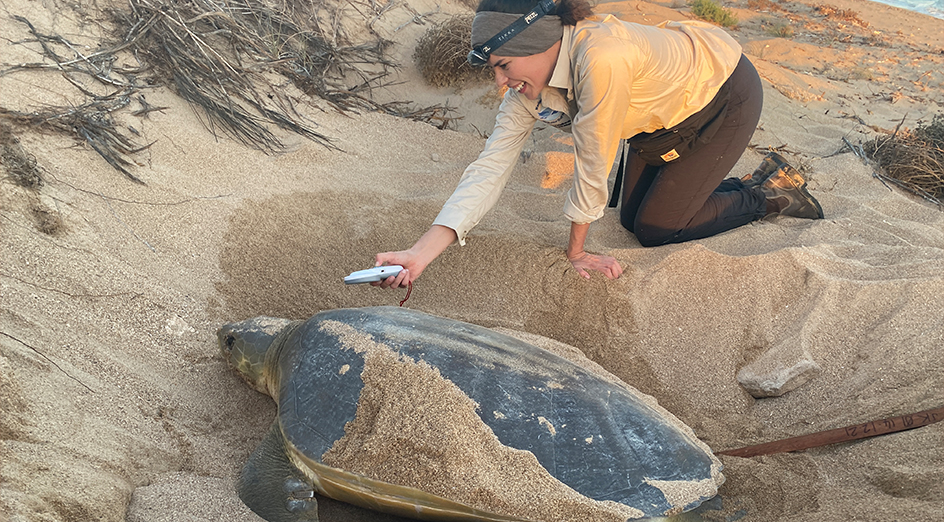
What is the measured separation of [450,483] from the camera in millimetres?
1255

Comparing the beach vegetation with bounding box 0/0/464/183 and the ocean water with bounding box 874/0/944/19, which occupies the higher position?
the ocean water with bounding box 874/0/944/19

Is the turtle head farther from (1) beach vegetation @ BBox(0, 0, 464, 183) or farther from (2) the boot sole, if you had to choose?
(2) the boot sole

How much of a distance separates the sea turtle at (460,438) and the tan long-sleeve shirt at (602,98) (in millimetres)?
611

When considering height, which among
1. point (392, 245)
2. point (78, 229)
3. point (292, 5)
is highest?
point (292, 5)

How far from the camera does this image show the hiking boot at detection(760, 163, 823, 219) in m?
2.60

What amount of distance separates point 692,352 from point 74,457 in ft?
5.86

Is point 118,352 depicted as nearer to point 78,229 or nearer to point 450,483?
point 78,229

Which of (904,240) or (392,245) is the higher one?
(904,240)

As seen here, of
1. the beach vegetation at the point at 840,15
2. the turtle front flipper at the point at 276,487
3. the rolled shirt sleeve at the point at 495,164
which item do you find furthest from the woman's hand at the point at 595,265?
the beach vegetation at the point at 840,15

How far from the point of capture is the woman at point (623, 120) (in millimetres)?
1668

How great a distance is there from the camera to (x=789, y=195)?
261cm

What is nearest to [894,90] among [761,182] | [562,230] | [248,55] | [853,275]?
[761,182]

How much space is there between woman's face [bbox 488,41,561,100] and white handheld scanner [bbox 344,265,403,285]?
0.63 metres

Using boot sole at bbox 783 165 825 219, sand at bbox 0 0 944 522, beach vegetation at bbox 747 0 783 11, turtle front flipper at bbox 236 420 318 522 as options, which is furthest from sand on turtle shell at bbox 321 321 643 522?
beach vegetation at bbox 747 0 783 11
